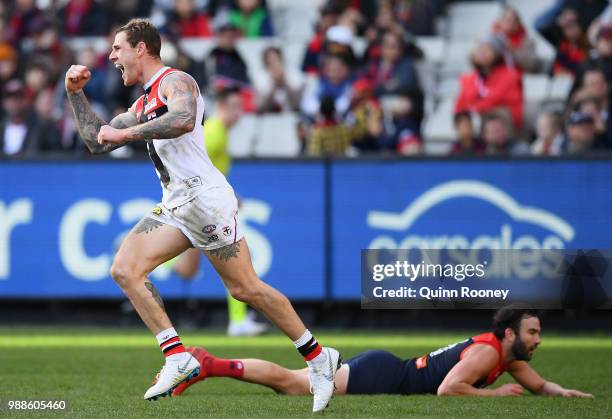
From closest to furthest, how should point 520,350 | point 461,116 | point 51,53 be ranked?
1. point 520,350
2. point 461,116
3. point 51,53

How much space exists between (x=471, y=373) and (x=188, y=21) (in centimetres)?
1283

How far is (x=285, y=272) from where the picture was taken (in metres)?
15.1

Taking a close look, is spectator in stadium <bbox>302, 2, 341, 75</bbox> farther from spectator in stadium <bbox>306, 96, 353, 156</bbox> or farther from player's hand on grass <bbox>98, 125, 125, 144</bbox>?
player's hand on grass <bbox>98, 125, 125, 144</bbox>

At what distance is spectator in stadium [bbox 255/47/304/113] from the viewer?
18.3 metres

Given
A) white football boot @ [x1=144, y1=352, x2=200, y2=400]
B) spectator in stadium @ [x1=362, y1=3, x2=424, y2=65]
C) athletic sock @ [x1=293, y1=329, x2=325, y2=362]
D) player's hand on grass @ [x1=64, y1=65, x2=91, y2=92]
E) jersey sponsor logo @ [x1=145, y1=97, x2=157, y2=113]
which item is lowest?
white football boot @ [x1=144, y1=352, x2=200, y2=400]

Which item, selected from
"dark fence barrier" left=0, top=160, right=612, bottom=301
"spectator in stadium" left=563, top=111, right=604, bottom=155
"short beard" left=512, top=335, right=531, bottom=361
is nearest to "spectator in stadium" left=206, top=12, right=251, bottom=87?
"dark fence barrier" left=0, top=160, right=612, bottom=301

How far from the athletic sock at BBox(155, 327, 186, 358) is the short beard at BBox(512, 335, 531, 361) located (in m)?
2.31

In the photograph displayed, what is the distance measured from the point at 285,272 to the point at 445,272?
7565 mm

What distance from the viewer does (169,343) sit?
8.04 meters

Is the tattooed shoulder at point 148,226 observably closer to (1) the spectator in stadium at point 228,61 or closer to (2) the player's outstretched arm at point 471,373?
(2) the player's outstretched arm at point 471,373

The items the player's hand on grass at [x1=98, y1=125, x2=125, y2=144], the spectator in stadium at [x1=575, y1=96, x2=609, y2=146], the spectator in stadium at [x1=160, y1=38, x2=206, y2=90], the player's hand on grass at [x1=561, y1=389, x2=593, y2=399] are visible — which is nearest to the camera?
the player's hand on grass at [x1=98, y1=125, x2=125, y2=144]

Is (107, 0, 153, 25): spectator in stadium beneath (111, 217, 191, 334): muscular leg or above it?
above

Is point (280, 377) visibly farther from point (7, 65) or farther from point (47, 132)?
point (7, 65)

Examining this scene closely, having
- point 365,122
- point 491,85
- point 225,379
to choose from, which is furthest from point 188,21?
point 225,379
